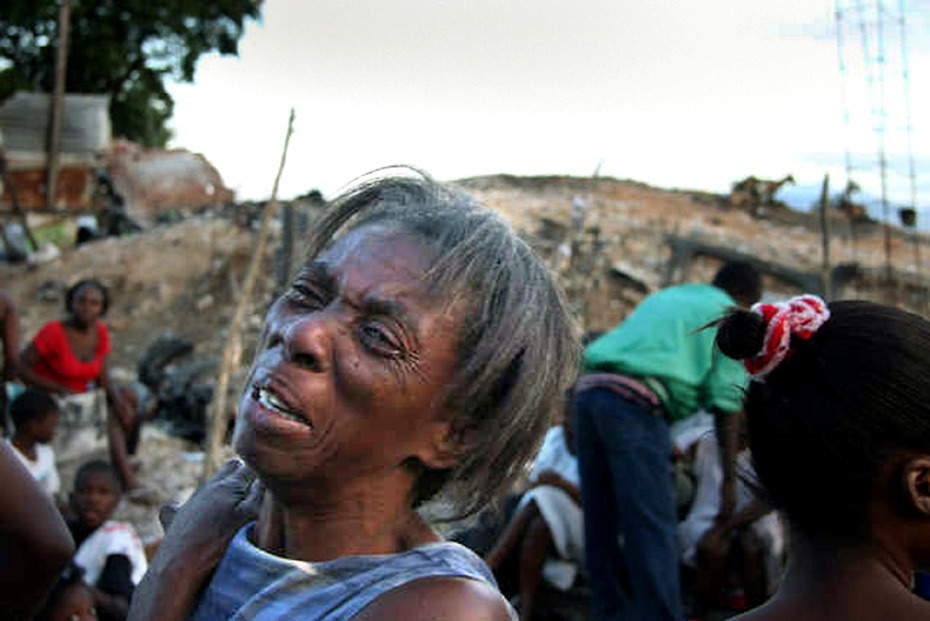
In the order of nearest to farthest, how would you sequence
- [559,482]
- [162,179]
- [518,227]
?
[559,482]
[518,227]
[162,179]

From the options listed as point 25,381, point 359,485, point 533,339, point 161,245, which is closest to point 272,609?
point 359,485

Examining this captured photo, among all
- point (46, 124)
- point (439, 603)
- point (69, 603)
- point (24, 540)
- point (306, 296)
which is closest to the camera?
point (439, 603)

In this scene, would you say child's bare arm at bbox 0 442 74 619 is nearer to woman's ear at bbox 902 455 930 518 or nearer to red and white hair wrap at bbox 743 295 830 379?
red and white hair wrap at bbox 743 295 830 379

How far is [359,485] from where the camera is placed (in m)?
1.25

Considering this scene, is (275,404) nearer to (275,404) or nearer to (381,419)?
(275,404)

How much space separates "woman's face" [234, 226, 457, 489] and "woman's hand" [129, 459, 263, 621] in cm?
20

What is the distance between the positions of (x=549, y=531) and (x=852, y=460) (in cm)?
318

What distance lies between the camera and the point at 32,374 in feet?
18.4

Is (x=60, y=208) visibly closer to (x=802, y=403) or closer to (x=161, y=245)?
(x=161, y=245)

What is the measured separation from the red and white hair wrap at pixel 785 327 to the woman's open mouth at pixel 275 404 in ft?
2.77

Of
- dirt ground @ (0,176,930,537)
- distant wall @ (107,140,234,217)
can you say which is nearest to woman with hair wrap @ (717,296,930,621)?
dirt ground @ (0,176,930,537)

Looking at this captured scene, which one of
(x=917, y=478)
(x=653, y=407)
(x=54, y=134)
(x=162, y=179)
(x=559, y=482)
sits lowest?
(x=162, y=179)

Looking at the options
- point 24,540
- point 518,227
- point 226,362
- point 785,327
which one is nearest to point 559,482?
point 226,362

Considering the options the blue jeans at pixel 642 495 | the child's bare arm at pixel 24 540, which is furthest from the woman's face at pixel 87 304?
the child's bare arm at pixel 24 540
